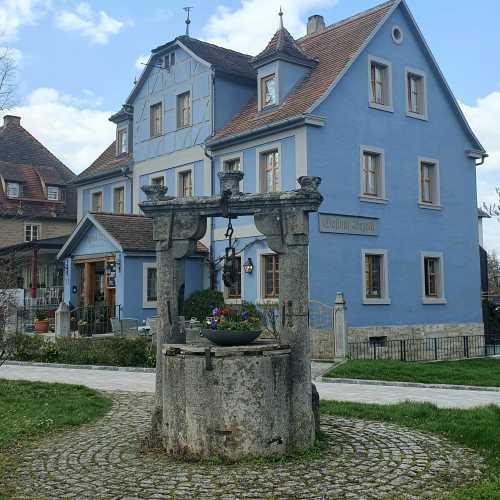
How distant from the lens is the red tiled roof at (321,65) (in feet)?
70.5

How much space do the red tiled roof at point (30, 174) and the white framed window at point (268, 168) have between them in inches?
745

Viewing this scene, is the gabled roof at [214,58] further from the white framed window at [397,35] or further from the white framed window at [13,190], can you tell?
the white framed window at [13,190]

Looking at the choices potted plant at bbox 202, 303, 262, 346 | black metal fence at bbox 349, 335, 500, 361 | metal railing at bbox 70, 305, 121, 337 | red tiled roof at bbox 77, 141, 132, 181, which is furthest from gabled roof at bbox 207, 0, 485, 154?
potted plant at bbox 202, 303, 262, 346

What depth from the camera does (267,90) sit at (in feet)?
76.8

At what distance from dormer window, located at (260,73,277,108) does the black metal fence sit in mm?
8535

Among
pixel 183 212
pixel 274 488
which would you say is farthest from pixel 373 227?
pixel 274 488

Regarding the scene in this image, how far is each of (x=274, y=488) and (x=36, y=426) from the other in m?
4.41

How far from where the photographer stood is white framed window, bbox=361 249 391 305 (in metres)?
22.1

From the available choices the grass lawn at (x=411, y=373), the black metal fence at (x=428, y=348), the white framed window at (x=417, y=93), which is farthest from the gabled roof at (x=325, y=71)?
the grass lawn at (x=411, y=373)

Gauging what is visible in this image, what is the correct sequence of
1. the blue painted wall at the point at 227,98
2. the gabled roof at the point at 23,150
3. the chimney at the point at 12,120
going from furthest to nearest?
the chimney at the point at 12,120
the gabled roof at the point at 23,150
the blue painted wall at the point at 227,98

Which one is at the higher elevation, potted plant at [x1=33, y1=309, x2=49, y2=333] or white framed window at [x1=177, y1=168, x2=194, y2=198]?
white framed window at [x1=177, y1=168, x2=194, y2=198]

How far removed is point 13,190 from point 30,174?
2.30 m

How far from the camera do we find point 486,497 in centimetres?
595

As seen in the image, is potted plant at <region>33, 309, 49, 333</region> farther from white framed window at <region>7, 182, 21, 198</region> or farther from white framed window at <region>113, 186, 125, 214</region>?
white framed window at <region>7, 182, 21, 198</region>
